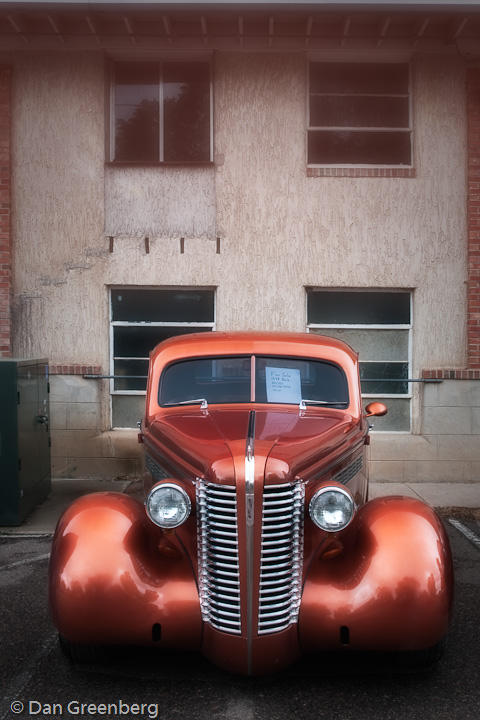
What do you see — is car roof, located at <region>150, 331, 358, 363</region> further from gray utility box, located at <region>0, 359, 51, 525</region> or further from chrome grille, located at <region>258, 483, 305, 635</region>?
gray utility box, located at <region>0, 359, 51, 525</region>

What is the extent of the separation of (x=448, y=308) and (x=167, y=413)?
543cm

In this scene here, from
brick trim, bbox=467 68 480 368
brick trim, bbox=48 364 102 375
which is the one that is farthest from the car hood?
brick trim, bbox=467 68 480 368

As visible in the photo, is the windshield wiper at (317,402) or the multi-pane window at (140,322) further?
the multi-pane window at (140,322)

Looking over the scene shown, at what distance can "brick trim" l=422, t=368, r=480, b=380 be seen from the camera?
8.99 meters

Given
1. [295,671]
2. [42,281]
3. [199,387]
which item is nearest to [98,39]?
[42,281]

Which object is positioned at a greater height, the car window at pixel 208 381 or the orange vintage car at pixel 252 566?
the car window at pixel 208 381

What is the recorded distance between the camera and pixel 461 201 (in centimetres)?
909

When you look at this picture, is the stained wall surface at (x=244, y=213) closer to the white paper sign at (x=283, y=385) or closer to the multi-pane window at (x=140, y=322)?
the multi-pane window at (x=140, y=322)

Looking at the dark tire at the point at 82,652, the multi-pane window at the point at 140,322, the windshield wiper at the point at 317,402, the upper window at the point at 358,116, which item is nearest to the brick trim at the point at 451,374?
the upper window at the point at 358,116

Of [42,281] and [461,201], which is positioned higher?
[461,201]

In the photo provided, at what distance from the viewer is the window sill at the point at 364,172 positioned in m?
9.12

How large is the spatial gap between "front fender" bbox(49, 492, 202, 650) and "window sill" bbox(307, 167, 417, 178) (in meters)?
6.49

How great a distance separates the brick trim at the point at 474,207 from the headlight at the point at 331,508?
6.02m

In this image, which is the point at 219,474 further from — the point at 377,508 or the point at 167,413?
the point at 167,413
